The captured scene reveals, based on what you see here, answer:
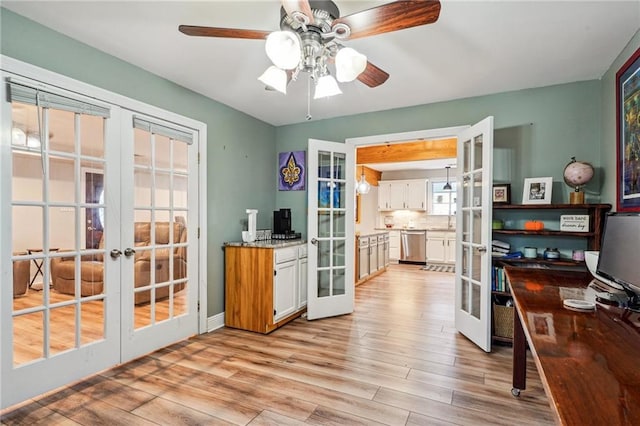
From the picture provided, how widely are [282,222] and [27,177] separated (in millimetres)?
2414

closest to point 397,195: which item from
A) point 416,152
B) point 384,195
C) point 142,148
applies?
point 384,195

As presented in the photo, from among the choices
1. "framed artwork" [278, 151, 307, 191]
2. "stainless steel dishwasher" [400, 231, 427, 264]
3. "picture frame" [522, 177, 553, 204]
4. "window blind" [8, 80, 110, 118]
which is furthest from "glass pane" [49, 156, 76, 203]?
"stainless steel dishwasher" [400, 231, 427, 264]

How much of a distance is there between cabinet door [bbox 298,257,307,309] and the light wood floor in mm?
434

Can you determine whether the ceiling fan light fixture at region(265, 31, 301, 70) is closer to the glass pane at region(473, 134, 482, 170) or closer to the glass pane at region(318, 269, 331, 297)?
the glass pane at region(473, 134, 482, 170)

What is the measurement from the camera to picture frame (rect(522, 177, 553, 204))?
2.87 m

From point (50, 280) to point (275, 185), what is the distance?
269 cm

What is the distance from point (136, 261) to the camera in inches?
106

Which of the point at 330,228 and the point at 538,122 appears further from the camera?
the point at 330,228

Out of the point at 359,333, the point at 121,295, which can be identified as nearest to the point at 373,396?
the point at 359,333

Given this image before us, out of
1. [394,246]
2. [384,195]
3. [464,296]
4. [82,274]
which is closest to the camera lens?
[82,274]

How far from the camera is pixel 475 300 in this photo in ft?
9.93

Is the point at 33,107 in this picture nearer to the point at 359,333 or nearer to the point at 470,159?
the point at 359,333

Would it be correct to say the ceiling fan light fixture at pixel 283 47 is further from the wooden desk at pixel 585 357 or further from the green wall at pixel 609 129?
the green wall at pixel 609 129

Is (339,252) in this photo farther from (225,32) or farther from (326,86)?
(225,32)
